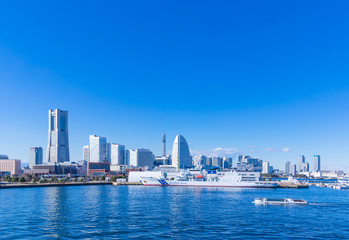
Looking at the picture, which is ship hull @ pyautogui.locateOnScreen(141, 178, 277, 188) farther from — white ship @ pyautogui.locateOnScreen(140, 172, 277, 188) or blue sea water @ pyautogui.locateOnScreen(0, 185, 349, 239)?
blue sea water @ pyautogui.locateOnScreen(0, 185, 349, 239)

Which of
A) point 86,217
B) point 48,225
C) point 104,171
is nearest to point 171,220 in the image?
point 86,217

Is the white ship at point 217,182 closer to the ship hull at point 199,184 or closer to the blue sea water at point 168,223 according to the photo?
the ship hull at point 199,184

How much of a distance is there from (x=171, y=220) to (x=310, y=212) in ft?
78.6

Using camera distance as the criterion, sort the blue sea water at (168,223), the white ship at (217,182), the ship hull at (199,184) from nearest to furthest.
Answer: the blue sea water at (168,223)
the ship hull at (199,184)
the white ship at (217,182)

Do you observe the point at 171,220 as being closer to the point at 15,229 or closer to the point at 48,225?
the point at 48,225

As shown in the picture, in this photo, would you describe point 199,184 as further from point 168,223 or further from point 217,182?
point 168,223

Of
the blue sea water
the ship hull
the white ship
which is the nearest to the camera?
the blue sea water

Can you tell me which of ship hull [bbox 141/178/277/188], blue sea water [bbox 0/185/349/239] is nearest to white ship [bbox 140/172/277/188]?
ship hull [bbox 141/178/277/188]

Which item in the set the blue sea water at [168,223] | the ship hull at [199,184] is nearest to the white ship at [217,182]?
the ship hull at [199,184]

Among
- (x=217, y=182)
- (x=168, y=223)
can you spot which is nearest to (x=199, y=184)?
(x=217, y=182)

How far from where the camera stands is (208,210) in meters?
43.9

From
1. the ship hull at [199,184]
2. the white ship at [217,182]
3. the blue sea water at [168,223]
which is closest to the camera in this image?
the blue sea water at [168,223]

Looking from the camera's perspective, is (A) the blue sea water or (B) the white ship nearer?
(A) the blue sea water

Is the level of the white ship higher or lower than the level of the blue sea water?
lower
